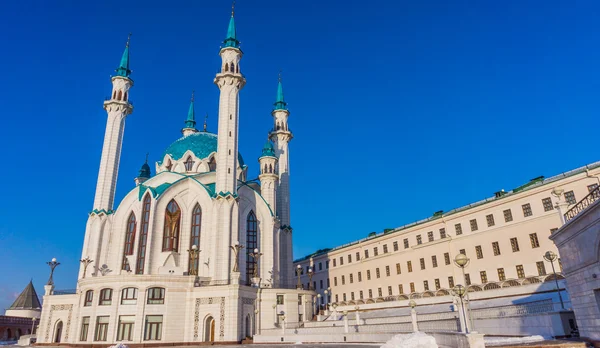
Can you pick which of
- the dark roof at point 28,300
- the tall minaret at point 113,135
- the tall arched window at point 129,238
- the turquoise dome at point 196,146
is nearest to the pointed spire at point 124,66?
the tall minaret at point 113,135

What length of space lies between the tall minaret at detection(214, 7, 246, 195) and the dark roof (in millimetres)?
42564

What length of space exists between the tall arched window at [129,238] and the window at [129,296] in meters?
8.76

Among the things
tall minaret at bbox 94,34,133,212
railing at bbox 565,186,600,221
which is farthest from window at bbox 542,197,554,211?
tall minaret at bbox 94,34,133,212

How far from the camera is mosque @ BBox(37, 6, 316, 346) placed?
34781 mm

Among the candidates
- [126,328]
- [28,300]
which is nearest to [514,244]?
[126,328]

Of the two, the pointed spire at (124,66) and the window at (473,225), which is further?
the pointed spire at (124,66)

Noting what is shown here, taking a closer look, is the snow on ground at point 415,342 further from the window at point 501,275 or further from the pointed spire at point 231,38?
the pointed spire at point 231,38

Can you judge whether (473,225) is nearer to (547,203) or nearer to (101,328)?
(547,203)

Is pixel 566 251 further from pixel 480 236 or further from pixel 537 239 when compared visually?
pixel 480 236

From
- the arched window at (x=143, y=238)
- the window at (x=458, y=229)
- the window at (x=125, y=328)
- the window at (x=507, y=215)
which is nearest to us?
the window at (x=125, y=328)

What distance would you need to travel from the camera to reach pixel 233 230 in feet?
138

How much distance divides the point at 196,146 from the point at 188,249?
653 inches

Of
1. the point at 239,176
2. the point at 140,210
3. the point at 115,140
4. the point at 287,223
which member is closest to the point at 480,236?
the point at 287,223

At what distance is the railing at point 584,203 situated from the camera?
1478 cm
